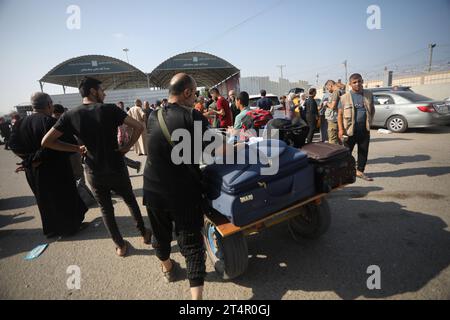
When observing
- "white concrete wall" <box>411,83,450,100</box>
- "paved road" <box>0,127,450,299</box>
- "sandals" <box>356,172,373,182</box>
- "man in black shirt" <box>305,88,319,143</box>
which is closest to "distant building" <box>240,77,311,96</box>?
"white concrete wall" <box>411,83,450,100</box>

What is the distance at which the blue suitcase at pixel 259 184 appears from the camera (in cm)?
186

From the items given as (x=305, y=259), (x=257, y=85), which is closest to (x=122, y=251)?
(x=305, y=259)

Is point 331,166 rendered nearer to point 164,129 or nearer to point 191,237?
point 191,237

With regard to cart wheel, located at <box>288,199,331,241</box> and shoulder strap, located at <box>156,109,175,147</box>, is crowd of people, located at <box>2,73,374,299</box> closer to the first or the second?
shoulder strap, located at <box>156,109,175,147</box>

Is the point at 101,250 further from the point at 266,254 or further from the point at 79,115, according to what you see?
the point at 266,254

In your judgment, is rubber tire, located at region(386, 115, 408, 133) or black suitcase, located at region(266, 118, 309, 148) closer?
black suitcase, located at region(266, 118, 309, 148)

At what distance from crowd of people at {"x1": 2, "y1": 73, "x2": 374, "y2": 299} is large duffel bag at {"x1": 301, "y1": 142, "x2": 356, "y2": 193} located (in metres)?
0.98

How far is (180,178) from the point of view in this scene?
74.0 inches

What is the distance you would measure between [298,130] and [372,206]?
72.8 inches

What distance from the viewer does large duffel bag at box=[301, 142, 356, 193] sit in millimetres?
2270

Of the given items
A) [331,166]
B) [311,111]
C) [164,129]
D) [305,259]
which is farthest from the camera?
[311,111]

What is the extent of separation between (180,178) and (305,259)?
1717mm

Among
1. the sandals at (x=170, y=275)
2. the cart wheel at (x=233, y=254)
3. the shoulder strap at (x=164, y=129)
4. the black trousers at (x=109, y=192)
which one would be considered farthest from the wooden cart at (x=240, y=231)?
the black trousers at (x=109, y=192)
